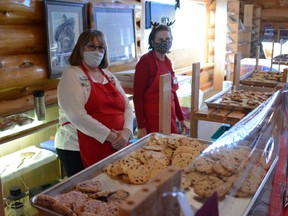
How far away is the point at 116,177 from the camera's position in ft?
4.28

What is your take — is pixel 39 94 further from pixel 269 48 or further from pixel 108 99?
pixel 269 48

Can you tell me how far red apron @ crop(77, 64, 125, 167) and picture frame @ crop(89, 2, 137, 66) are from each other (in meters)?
1.41

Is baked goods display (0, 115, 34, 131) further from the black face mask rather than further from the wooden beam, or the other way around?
the wooden beam

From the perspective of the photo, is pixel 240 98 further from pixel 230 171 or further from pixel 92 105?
pixel 230 171

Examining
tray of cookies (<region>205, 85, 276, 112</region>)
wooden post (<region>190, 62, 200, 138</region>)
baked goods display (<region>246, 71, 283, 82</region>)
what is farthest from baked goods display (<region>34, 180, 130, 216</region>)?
baked goods display (<region>246, 71, 283, 82</region>)

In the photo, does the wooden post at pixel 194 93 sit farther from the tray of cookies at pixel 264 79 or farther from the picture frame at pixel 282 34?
the picture frame at pixel 282 34

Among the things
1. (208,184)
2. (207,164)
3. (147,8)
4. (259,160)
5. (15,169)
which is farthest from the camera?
(147,8)

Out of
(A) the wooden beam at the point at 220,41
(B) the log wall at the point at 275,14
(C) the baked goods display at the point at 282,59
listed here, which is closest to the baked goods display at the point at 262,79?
(C) the baked goods display at the point at 282,59

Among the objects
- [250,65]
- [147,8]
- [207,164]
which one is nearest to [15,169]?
[207,164]

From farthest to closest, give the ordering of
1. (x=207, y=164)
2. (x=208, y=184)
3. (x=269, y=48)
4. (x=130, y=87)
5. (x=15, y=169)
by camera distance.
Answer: (x=269, y=48) → (x=130, y=87) → (x=15, y=169) → (x=207, y=164) → (x=208, y=184)

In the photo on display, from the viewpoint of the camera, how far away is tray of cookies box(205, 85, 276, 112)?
2713 mm

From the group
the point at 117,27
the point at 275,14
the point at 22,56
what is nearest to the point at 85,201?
the point at 22,56

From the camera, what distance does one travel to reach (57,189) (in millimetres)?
1147

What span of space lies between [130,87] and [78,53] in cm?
132
